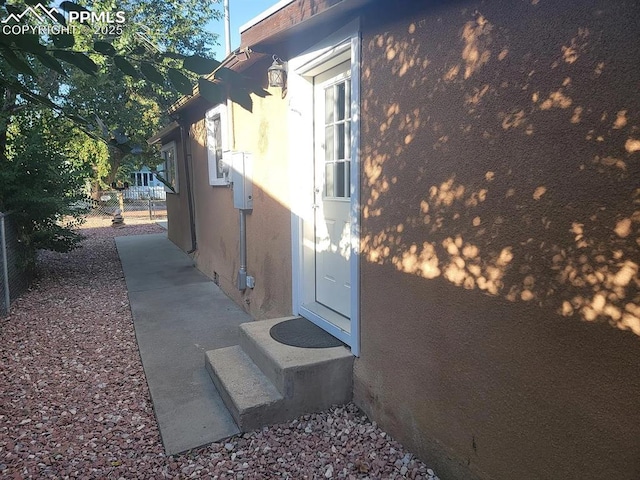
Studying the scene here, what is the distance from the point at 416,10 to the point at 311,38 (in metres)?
1.41

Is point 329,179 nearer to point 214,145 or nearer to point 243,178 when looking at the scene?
point 243,178

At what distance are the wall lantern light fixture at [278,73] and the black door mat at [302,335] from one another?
2.21m

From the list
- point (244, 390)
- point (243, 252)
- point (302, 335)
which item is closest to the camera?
point (244, 390)

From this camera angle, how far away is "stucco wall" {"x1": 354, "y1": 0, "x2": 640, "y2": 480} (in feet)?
5.32

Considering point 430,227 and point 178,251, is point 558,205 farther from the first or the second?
point 178,251

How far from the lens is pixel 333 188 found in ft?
12.7

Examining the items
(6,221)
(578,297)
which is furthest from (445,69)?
(6,221)

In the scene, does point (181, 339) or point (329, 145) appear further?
point (181, 339)

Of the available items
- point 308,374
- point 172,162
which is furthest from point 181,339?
point 172,162

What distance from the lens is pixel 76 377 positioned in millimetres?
3898

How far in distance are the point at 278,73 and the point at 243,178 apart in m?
1.44

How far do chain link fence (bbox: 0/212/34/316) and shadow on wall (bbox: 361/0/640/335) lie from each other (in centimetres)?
529

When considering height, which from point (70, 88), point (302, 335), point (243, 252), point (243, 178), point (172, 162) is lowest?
point (302, 335)

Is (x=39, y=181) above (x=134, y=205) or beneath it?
above
